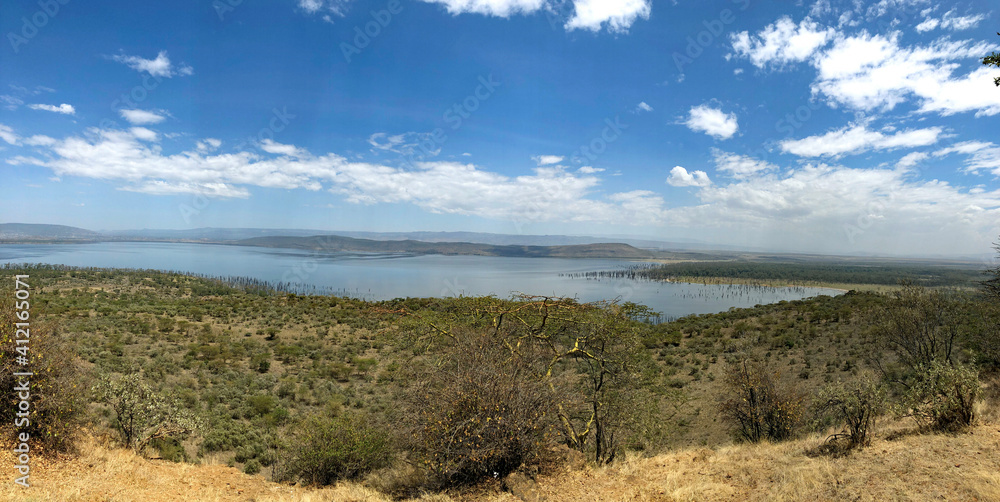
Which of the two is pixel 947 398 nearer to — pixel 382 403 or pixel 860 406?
pixel 860 406

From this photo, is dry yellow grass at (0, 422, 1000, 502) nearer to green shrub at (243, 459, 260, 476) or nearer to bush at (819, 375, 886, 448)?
bush at (819, 375, 886, 448)

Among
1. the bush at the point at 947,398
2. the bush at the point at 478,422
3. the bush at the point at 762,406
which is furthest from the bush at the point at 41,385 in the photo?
the bush at the point at 762,406

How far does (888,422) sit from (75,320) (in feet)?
110

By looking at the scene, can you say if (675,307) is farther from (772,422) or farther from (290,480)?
(290,480)

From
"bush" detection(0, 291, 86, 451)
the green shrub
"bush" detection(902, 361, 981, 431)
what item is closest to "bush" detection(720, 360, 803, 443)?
"bush" detection(902, 361, 981, 431)

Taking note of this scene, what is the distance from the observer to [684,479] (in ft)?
21.2

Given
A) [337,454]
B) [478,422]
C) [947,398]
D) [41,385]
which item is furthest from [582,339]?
[41,385]

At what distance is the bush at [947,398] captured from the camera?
7.04 meters

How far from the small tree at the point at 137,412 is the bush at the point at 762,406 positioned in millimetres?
14249

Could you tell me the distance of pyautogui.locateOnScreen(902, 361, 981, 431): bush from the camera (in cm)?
704

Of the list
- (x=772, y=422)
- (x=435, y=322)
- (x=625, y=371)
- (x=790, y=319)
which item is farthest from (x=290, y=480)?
(x=790, y=319)

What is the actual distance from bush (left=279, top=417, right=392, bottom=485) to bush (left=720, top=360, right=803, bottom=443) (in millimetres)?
10277

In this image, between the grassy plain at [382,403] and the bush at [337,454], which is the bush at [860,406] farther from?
the bush at [337,454]

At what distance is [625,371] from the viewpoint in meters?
8.38
